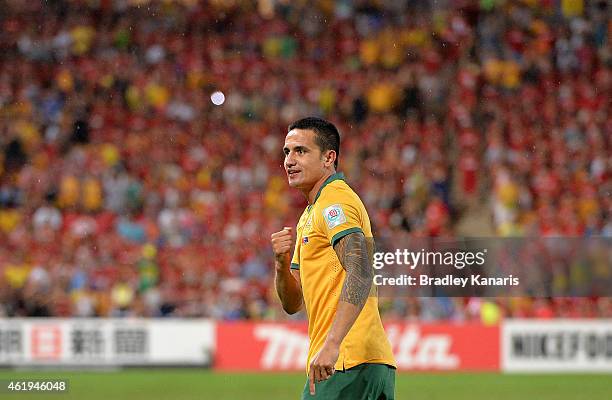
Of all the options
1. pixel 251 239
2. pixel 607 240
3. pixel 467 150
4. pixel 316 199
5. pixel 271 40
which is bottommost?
pixel 316 199

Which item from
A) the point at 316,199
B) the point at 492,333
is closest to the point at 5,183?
the point at 492,333

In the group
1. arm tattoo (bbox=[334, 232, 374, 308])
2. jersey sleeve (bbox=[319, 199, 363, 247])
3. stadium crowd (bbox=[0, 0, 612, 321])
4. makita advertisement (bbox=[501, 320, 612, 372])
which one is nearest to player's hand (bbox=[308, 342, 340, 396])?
arm tattoo (bbox=[334, 232, 374, 308])

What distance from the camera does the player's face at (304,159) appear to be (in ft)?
13.8

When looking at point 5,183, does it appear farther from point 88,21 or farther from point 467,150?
point 467,150

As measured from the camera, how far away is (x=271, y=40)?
17.7 metres

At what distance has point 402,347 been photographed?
13.2m

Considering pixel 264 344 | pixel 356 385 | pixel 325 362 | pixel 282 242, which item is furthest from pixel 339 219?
pixel 264 344

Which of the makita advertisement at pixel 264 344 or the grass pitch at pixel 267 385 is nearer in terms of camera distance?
the grass pitch at pixel 267 385

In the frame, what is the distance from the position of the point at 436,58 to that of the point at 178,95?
3.99 metres

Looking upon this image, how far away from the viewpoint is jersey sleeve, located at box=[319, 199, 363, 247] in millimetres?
3986

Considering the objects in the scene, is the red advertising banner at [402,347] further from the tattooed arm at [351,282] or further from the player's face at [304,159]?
the tattooed arm at [351,282]

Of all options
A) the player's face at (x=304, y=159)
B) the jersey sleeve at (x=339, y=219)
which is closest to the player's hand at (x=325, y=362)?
the jersey sleeve at (x=339, y=219)

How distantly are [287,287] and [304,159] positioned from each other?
1.91 ft

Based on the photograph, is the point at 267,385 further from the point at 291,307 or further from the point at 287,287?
the point at 287,287
